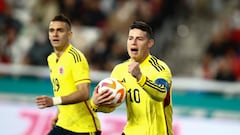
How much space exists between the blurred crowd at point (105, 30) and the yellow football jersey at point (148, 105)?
544 centimetres

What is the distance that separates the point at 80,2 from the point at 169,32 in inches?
68.1

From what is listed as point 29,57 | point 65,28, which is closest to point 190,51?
point 29,57

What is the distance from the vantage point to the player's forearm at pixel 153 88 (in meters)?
6.67

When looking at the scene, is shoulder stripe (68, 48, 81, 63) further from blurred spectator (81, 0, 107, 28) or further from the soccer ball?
blurred spectator (81, 0, 107, 28)

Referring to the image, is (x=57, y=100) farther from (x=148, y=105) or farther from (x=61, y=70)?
(x=148, y=105)

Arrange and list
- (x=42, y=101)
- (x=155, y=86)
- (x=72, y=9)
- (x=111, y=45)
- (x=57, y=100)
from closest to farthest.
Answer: (x=155, y=86) < (x=42, y=101) < (x=57, y=100) < (x=111, y=45) < (x=72, y=9)

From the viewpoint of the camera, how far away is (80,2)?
1409cm

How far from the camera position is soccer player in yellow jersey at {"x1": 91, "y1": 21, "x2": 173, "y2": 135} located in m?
7.02

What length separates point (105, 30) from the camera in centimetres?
1363

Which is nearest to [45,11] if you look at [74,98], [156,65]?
[74,98]

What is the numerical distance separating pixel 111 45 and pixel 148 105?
20.2 feet

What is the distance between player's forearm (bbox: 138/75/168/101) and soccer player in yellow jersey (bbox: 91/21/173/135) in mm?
61

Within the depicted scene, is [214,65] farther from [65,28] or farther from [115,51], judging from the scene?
[65,28]

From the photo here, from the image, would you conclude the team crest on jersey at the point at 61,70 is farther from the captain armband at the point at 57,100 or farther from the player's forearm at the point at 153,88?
the player's forearm at the point at 153,88
